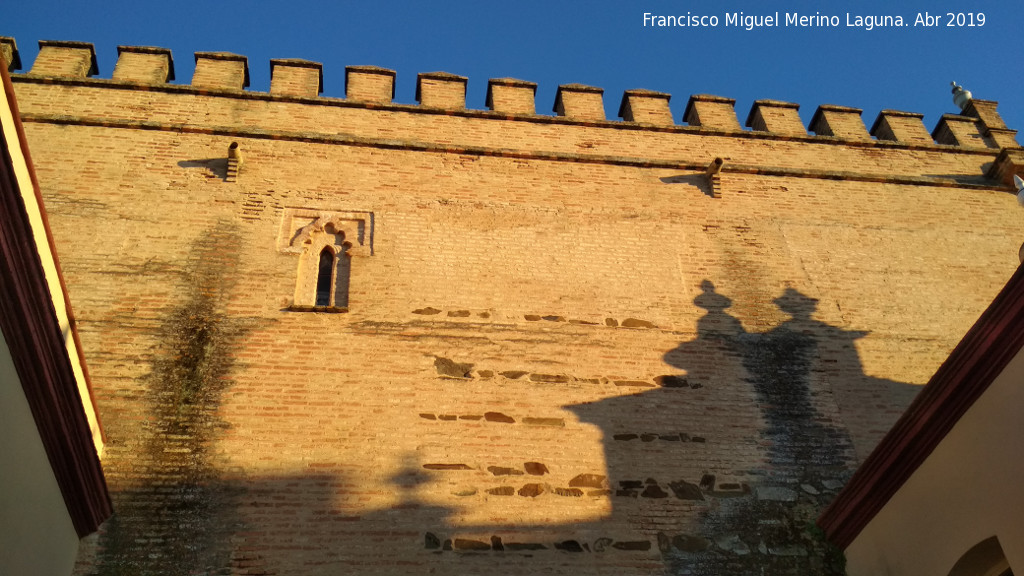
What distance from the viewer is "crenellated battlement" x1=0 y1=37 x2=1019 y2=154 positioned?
8734 millimetres

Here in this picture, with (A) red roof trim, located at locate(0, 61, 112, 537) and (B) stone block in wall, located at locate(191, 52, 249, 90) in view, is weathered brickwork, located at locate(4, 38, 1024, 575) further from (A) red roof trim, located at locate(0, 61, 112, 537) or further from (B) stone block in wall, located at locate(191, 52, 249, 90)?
(A) red roof trim, located at locate(0, 61, 112, 537)

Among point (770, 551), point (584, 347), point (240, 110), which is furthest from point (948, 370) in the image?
point (240, 110)

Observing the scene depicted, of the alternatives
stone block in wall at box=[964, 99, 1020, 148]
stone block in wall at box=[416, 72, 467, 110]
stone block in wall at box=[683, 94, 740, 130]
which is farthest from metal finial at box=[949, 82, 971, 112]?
stone block in wall at box=[416, 72, 467, 110]

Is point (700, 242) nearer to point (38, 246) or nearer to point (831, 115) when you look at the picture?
point (831, 115)

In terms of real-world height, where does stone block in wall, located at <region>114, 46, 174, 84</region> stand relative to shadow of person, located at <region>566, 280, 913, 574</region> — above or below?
above

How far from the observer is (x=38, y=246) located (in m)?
4.75

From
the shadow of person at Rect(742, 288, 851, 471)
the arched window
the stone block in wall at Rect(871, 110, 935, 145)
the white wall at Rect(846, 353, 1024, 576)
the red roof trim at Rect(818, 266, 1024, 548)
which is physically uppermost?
the stone block in wall at Rect(871, 110, 935, 145)

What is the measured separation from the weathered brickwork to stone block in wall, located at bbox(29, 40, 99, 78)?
57mm

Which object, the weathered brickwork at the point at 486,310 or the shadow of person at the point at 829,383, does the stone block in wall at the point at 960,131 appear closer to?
the weathered brickwork at the point at 486,310

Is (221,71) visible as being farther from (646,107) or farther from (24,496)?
(24,496)

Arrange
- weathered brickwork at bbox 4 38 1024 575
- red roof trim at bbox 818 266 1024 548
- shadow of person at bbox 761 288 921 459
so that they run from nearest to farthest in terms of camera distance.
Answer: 1. red roof trim at bbox 818 266 1024 548
2. weathered brickwork at bbox 4 38 1024 575
3. shadow of person at bbox 761 288 921 459

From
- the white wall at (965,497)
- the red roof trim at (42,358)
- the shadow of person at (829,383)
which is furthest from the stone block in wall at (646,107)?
the red roof trim at (42,358)

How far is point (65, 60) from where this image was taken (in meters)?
8.69

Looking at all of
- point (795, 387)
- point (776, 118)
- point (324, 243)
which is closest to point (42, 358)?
point (324, 243)
